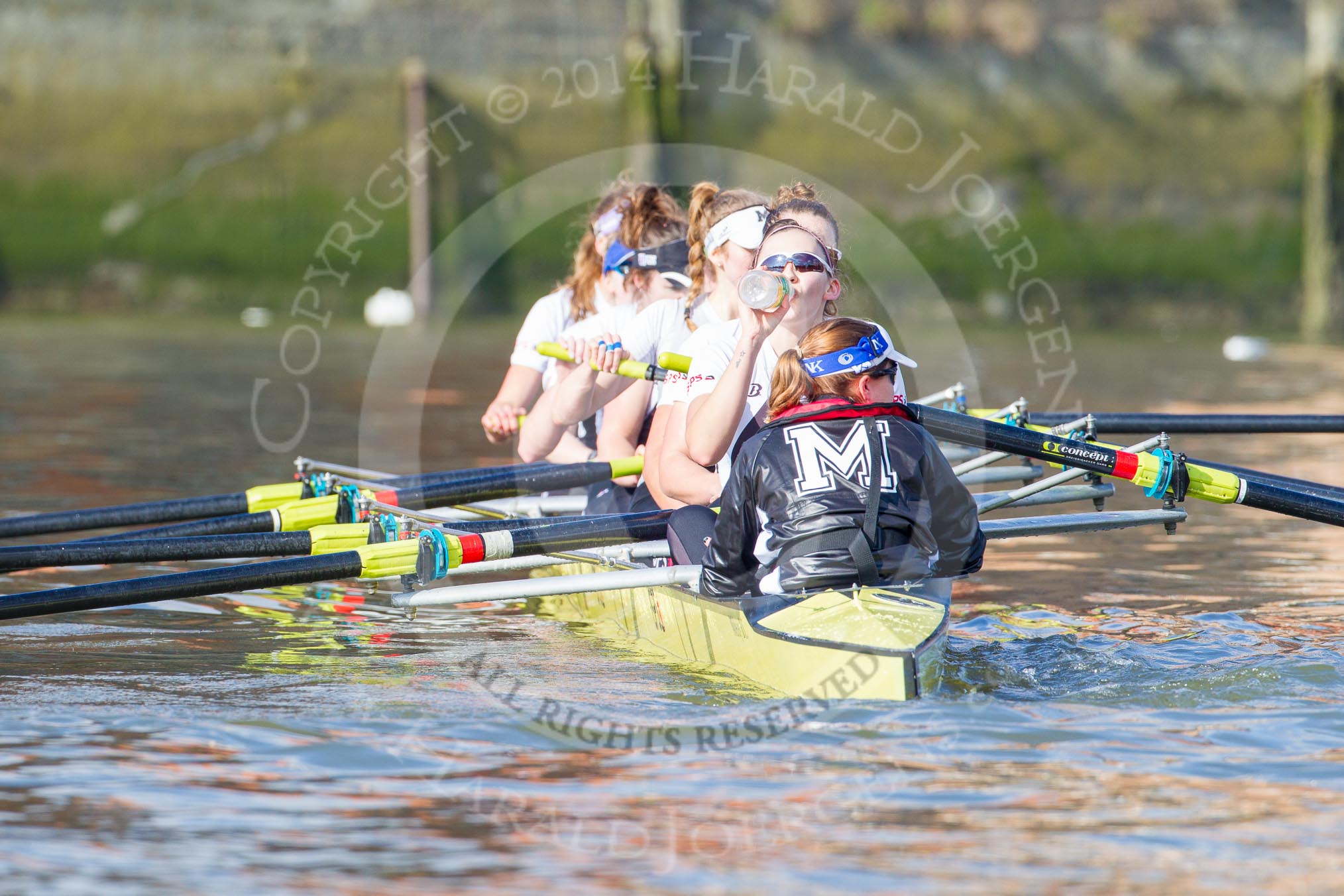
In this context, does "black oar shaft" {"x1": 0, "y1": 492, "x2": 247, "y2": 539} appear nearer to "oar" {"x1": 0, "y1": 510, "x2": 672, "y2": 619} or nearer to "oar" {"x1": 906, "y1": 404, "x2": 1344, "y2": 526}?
"oar" {"x1": 0, "y1": 510, "x2": 672, "y2": 619}

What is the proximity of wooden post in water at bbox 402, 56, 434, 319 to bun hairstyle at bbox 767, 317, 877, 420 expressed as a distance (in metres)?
15.2

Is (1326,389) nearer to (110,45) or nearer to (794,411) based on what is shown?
(794,411)

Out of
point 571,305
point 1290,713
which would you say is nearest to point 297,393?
point 571,305

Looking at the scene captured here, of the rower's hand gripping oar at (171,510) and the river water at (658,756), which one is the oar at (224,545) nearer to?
the river water at (658,756)

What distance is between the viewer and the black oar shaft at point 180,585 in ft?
16.0

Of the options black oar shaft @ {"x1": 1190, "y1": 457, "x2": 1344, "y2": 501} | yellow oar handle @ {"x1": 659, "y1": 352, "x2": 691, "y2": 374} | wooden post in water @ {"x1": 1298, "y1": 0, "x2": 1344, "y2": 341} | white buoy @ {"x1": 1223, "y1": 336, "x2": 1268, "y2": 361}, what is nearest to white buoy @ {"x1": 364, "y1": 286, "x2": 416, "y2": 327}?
white buoy @ {"x1": 1223, "y1": 336, "x2": 1268, "y2": 361}

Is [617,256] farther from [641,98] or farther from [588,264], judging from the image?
[641,98]

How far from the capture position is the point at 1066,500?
286 inches

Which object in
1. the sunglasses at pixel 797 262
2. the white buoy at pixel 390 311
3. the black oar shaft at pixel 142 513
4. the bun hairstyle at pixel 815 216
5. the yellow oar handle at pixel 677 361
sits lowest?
the black oar shaft at pixel 142 513

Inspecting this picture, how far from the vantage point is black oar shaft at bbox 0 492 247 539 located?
6480 mm

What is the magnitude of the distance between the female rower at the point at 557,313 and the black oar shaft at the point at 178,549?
1.64 metres

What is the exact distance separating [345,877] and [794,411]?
A: 195 centimetres

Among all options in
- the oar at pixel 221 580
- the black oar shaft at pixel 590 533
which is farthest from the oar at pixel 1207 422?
the oar at pixel 221 580

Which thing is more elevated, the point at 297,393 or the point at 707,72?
the point at 707,72
